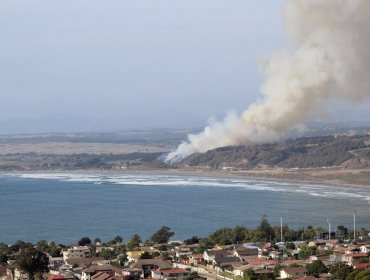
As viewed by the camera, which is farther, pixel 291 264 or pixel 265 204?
pixel 265 204

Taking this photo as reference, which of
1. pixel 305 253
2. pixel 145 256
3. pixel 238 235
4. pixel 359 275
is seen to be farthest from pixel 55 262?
pixel 359 275

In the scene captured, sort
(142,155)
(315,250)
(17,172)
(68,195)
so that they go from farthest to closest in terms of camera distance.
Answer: (142,155) → (17,172) → (68,195) → (315,250)

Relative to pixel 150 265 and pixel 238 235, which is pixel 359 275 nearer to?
pixel 150 265

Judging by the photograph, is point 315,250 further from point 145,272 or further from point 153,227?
point 153,227

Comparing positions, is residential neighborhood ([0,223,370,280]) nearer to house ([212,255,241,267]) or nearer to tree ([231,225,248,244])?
house ([212,255,241,267])

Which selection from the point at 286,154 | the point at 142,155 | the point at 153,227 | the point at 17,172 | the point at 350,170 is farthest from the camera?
the point at 142,155

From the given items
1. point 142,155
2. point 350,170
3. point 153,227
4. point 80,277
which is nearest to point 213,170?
point 350,170
